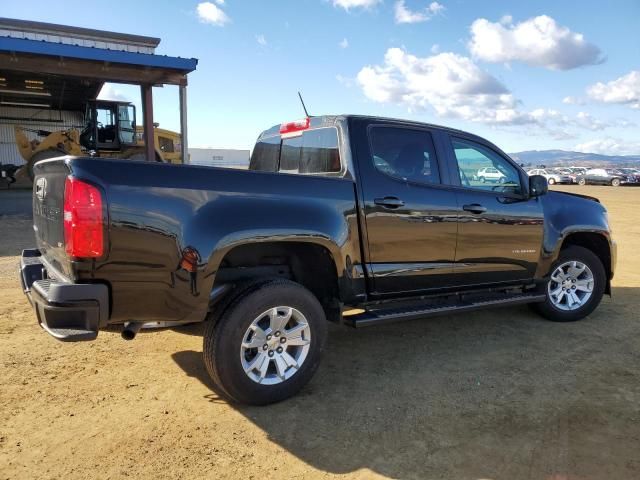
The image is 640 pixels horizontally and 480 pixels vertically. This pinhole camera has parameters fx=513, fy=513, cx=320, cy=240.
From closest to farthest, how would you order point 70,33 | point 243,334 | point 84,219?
point 84,219 < point 243,334 < point 70,33

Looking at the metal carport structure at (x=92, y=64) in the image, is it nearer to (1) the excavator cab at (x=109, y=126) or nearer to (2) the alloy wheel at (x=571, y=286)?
(1) the excavator cab at (x=109, y=126)

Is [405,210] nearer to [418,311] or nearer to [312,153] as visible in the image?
[418,311]

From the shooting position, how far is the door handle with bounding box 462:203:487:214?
Result: 4406 mm

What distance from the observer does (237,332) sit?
10.7 feet

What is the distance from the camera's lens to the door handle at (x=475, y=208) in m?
4.41

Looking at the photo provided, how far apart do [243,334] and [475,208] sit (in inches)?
92.8

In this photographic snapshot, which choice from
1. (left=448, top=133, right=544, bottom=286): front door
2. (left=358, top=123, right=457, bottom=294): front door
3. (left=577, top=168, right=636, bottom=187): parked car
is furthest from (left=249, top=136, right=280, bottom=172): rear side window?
(left=577, top=168, right=636, bottom=187): parked car

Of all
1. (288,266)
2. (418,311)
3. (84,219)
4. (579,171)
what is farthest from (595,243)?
(579,171)

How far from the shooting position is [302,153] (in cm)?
452

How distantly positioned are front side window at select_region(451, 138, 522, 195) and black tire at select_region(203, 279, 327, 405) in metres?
1.96

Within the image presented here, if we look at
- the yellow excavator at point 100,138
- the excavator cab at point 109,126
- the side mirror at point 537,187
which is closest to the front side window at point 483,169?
the side mirror at point 537,187

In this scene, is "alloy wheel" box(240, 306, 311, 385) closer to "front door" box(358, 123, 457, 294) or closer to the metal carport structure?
"front door" box(358, 123, 457, 294)

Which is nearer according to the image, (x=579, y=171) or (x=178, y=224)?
(x=178, y=224)

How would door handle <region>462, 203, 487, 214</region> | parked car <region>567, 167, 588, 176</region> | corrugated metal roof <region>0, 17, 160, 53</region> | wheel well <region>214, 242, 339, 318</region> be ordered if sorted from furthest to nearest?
1. parked car <region>567, 167, 588, 176</region>
2. corrugated metal roof <region>0, 17, 160, 53</region>
3. door handle <region>462, 203, 487, 214</region>
4. wheel well <region>214, 242, 339, 318</region>
